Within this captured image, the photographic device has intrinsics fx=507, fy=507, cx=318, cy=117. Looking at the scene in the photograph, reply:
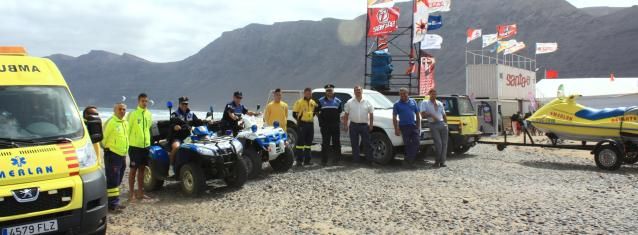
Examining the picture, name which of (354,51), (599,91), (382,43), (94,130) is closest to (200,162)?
(94,130)

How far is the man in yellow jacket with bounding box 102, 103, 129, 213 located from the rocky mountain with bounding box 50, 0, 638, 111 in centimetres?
9011

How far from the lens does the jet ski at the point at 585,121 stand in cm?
1098

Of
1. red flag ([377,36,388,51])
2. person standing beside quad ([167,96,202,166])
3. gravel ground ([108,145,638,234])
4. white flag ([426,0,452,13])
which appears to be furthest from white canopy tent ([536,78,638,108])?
person standing beside quad ([167,96,202,166])

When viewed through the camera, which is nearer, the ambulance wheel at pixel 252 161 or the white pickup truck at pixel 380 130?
the ambulance wheel at pixel 252 161

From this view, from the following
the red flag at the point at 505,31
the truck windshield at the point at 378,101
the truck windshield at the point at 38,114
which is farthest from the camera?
the red flag at the point at 505,31

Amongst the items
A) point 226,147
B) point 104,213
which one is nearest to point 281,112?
point 226,147

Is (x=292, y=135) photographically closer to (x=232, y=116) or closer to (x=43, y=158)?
(x=232, y=116)

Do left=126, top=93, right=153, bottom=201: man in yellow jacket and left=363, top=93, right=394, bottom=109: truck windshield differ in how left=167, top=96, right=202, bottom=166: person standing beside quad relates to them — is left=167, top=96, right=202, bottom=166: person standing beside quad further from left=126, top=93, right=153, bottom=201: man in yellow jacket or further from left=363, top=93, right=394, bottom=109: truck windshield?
left=363, top=93, right=394, bottom=109: truck windshield

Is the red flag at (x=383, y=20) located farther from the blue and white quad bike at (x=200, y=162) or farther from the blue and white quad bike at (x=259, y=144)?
the blue and white quad bike at (x=200, y=162)

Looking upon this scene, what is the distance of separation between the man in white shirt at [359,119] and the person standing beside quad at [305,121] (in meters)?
0.78

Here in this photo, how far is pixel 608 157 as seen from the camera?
10859 mm

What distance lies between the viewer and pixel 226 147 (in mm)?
7867

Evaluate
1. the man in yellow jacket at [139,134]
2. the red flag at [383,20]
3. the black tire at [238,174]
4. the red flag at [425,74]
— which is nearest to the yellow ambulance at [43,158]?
the man in yellow jacket at [139,134]

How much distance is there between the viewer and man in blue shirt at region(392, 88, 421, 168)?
10.4 meters
